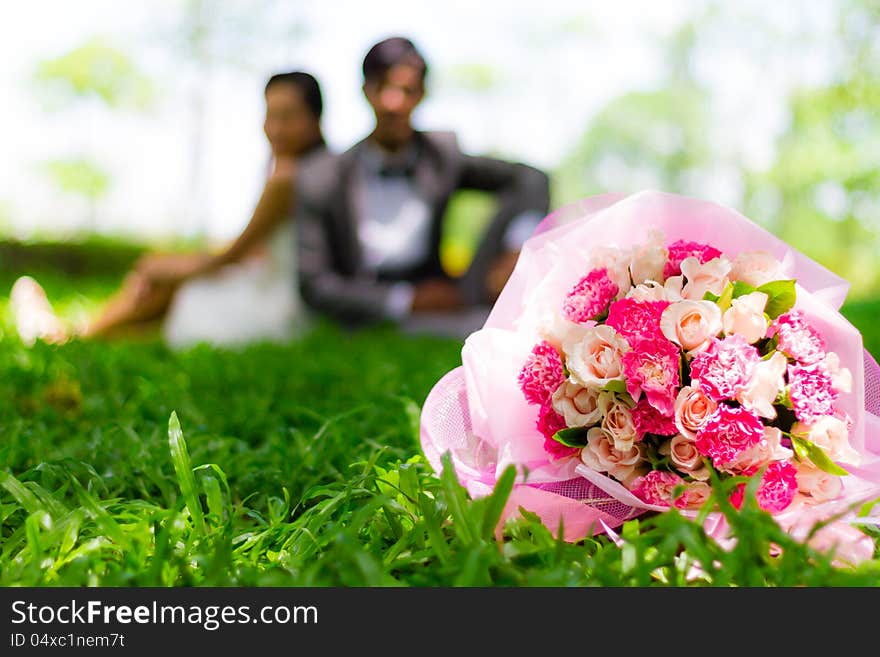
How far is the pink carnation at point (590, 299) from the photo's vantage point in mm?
1108

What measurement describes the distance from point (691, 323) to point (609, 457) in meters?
0.19

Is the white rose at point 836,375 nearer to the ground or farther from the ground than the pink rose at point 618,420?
farther from the ground

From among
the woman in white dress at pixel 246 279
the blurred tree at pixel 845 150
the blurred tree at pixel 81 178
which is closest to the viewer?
the woman in white dress at pixel 246 279

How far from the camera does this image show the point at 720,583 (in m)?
0.83

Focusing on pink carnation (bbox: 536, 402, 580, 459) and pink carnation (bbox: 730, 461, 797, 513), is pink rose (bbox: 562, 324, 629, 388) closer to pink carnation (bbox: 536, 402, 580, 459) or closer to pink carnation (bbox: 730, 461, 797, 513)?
pink carnation (bbox: 536, 402, 580, 459)

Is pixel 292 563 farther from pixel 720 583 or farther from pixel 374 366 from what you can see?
pixel 374 366

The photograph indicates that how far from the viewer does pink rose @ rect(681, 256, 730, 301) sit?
1051mm

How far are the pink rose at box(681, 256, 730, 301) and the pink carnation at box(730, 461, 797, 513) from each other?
225 mm

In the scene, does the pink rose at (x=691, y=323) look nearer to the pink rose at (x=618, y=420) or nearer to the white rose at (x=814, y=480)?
the pink rose at (x=618, y=420)

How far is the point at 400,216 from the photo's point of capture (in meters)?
4.18

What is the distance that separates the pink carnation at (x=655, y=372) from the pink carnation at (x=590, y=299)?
0.35ft

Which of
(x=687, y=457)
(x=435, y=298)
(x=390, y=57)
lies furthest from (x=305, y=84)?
(x=687, y=457)

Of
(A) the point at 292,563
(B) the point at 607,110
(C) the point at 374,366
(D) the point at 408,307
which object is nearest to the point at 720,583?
(A) the point at 292,563

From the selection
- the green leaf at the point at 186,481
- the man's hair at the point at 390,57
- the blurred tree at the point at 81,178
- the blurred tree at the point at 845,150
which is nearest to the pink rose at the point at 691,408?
the green leaf at the point at 186,481
